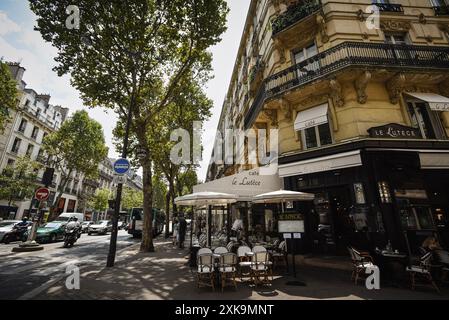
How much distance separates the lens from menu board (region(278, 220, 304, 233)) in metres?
7.03

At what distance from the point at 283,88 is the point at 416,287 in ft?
28.8

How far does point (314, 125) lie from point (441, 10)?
9679 millimetres

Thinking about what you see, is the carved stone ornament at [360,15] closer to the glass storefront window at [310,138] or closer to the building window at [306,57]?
the building window at [306,57]

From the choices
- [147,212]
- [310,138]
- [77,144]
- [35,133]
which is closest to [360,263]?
[310,138]

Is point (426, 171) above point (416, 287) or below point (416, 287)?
above

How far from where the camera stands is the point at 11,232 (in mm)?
15281

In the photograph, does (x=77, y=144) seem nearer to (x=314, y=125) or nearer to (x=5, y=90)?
(x=5, y=90)

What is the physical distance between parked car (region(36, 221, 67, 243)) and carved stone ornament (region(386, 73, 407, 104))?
2345cm

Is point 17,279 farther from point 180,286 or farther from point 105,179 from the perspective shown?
point 105,179

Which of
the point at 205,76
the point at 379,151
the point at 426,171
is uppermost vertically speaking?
the point at 205,76

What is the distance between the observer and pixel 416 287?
612 cm

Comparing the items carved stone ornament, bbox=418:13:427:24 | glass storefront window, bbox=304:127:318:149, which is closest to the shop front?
glass storefront window, bbox=304:127:318:149

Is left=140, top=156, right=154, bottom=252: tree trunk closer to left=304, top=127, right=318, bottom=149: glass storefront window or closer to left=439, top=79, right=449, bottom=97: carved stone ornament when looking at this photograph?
left=304, top=127, right=318, bottom=149: glass storefront window
